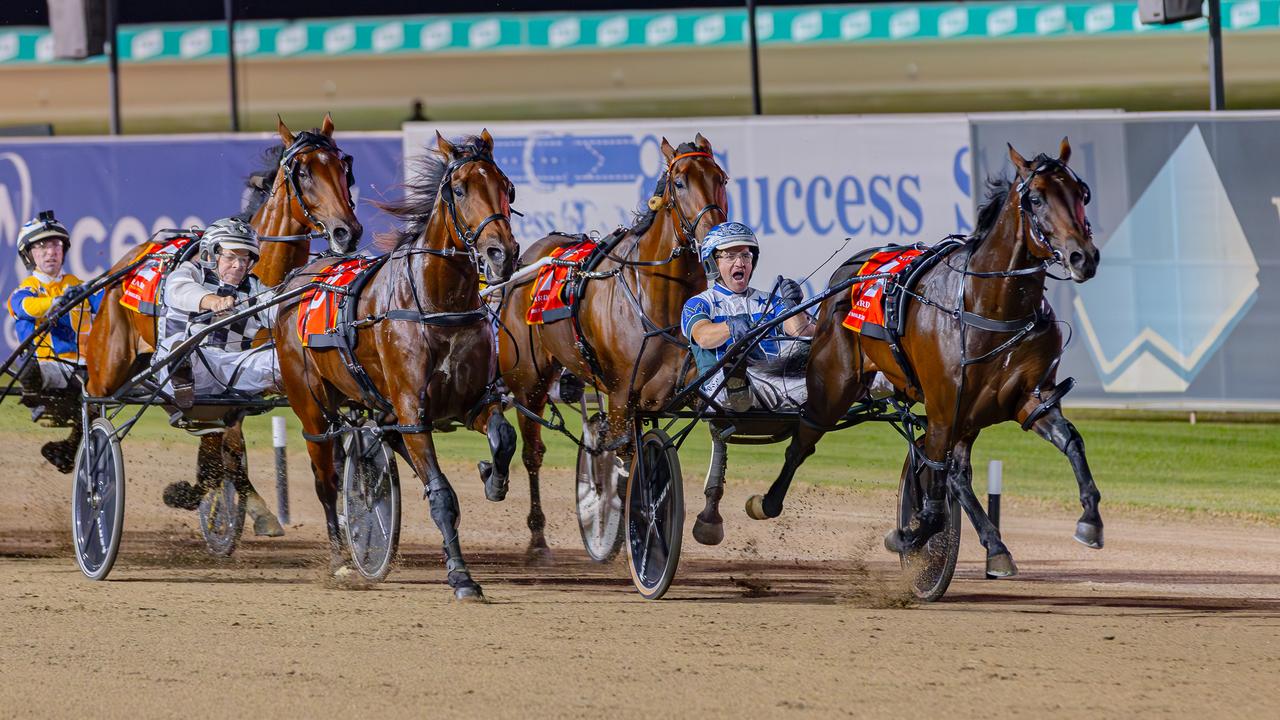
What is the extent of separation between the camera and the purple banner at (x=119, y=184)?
1564 cm

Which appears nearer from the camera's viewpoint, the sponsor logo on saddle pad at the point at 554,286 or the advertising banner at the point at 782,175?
the sponsor logo on saddle pad at the point at 554,286

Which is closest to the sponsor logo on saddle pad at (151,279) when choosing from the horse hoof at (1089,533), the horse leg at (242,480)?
the horse leg at (242,480)

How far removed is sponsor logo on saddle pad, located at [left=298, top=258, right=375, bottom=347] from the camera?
8.36 metres

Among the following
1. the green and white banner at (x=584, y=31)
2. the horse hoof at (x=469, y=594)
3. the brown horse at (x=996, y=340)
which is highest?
the green and white banner at (x=584, y=31)

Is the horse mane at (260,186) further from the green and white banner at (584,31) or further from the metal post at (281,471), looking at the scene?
the green and white banner at (584,31)

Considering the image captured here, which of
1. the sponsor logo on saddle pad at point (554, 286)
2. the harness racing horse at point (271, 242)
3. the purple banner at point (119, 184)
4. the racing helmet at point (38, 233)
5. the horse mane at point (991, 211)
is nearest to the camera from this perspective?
the horse mane at point (991, 211)

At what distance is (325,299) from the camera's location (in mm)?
8484

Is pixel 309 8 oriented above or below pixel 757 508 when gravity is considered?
above

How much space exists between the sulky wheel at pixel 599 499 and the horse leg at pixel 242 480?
1.68 m

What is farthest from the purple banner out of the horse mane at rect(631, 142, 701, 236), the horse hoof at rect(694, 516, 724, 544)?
the horse hoof at rect(694, 516, 724, 544)

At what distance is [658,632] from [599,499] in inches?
98.0

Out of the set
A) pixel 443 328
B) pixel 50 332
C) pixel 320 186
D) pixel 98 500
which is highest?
pixel 320 186

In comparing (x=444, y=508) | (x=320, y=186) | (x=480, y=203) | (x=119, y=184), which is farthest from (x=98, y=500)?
(x=119, y=184)

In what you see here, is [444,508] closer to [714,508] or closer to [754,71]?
[714,508]
